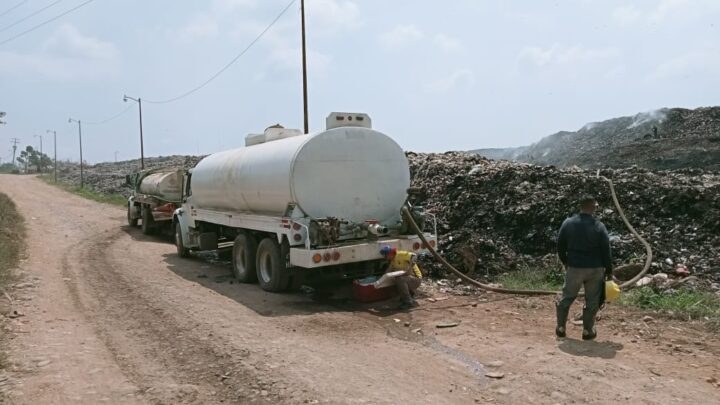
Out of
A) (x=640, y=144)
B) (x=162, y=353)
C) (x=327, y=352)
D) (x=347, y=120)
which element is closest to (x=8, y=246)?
(x=347, y=120)

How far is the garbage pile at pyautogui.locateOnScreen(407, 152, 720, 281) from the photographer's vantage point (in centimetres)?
961

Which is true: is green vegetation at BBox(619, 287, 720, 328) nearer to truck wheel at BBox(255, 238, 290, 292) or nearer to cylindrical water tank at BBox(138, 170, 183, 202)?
truck wheel at BBox(255, 238, 290, 292)

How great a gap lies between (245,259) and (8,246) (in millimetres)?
7474

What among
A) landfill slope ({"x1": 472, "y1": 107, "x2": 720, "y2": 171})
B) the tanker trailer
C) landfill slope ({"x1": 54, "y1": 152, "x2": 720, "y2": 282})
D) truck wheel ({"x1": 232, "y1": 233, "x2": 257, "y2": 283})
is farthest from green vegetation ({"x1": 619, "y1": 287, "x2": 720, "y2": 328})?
the tanker trailer

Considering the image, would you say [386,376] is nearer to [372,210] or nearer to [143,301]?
[372,210]

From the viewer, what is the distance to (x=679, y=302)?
Answer: 7293 mm

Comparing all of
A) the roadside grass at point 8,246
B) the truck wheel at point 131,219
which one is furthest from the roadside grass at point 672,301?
the truck wheel at point 131,219

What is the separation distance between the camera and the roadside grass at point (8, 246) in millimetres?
9664

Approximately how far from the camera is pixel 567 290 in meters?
6.43

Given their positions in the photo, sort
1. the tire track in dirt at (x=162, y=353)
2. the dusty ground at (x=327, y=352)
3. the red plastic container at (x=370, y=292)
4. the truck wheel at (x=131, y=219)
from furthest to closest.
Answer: the truck wheel at (x=131, y=219) → the red plastic container at (x=370, y=292) → the tire track in dirt at (x=162, y=353) → the dusty ground at (x=327, y=352)

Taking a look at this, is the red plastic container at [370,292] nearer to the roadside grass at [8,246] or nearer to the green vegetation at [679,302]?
the green vegetation at [679,302]

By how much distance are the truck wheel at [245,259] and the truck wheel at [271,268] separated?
44 centimetres

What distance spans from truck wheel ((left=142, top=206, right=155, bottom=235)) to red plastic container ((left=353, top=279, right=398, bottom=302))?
12.6m

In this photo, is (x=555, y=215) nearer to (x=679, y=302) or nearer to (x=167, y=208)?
(x=679, y=302)
